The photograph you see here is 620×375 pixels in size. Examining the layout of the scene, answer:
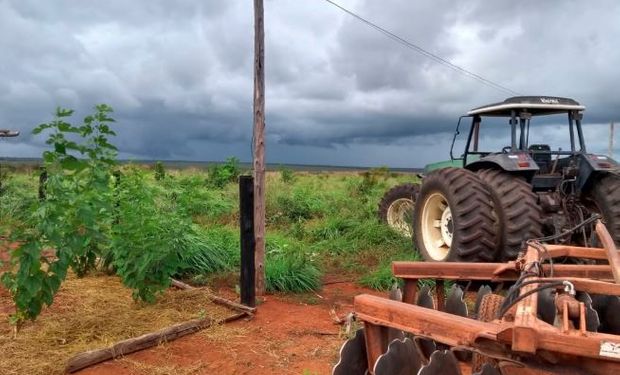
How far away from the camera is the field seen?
3.98m

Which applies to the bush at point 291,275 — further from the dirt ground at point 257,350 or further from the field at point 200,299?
the dirt ground at point 257,350

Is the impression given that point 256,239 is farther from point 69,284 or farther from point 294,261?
point 69,284

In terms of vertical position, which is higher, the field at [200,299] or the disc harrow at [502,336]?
the disc harrow at [502,336]

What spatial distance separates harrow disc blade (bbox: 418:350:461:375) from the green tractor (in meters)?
3.76

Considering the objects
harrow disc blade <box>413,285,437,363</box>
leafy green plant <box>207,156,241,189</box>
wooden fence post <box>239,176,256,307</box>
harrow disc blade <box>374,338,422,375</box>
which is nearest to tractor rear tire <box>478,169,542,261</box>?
wooden fence post <box>239,176,256,307</box>

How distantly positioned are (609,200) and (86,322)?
5320mm

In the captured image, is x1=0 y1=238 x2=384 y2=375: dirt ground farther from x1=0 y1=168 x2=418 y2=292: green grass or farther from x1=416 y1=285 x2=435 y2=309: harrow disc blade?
x1=416 y1=285 x2=435 y2=309: harrow disc blade

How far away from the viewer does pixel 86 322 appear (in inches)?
180

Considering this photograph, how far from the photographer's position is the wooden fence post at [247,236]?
5113 millimetres

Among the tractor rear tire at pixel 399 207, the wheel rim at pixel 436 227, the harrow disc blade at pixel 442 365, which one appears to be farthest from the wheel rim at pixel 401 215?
the harrow disc blade at pixel 442 365

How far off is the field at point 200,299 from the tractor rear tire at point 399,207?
47cm

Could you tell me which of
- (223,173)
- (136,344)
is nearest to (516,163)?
(136,344)

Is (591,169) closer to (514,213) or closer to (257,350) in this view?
(514,213)

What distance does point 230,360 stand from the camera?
156 inches
